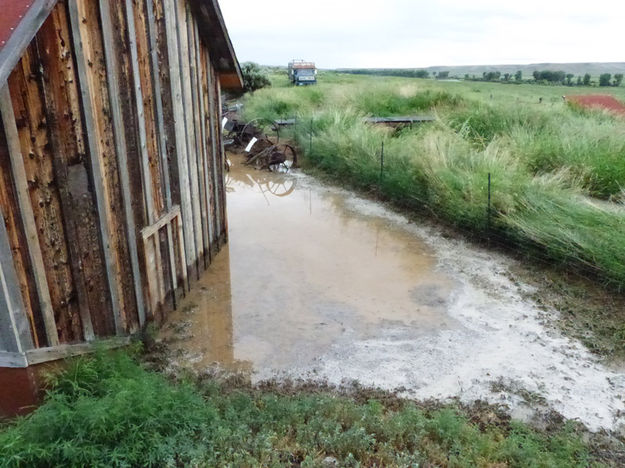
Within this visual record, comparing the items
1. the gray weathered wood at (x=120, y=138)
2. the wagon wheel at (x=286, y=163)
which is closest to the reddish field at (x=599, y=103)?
the wagon wheel at (x=286, y=163)

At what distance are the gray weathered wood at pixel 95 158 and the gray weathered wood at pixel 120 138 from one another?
31cm

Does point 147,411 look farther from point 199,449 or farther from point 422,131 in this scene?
point 422,131

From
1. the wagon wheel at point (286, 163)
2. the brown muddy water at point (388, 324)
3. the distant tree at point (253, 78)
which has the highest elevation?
the distant tree at point (253, 78)

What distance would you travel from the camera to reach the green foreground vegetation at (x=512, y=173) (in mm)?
6480

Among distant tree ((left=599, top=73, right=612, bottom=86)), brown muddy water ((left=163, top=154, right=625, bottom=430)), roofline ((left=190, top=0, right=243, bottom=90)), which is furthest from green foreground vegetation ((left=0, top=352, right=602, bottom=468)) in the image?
distant tree ((left=599, top=73, right=612, bottom=86))

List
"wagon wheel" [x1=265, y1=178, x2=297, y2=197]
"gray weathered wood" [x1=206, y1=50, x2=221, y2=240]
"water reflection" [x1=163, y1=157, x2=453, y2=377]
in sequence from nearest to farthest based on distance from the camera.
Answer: "water reflection" [x1=163, y1=157, x2=453, y2=377], "gray weathered wood" [x1=206, y1=50, x2=221, y2=240], "wagon wheel" [x1=265, y1=178, x2=297, y2=197]

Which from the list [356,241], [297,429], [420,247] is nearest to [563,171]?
[420,247]

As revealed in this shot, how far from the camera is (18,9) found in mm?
2867

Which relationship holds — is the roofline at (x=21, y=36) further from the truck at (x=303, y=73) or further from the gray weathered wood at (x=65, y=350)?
the truck at (x=303, y=73)

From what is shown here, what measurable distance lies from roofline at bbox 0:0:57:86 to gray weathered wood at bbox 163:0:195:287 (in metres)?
2.35

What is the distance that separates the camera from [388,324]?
5461 mm

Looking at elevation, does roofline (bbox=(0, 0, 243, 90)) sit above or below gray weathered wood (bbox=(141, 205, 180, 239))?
above

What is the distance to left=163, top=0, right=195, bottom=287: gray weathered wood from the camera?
5258 millimetres

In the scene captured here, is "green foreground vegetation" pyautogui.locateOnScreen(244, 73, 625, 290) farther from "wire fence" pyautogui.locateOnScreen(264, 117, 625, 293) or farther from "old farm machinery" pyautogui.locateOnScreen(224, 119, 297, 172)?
"old farm machinery" pyautogui.locateOnScreen(224, 119, 297, 172)
